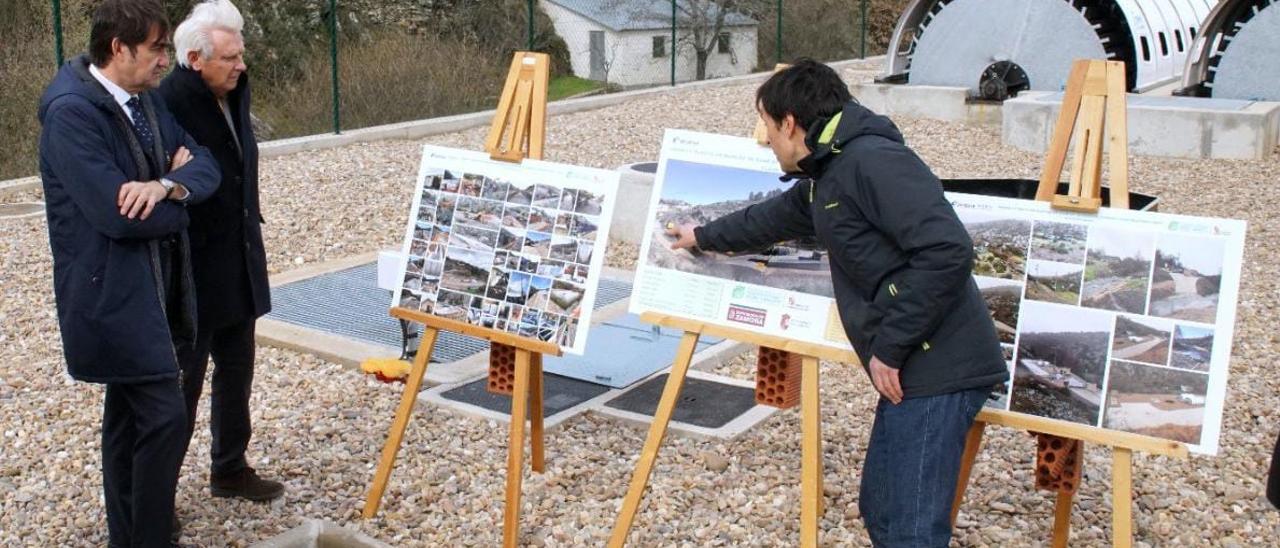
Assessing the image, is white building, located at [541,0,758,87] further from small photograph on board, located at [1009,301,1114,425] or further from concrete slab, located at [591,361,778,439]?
small photograph on board, located at [1009,301,1114,425]

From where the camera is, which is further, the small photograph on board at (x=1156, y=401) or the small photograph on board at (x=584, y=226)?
the small photograph on board at (x=584, y=226)

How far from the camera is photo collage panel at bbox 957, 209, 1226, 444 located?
11.0 ft

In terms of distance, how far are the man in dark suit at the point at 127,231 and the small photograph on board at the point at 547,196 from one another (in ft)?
3.44

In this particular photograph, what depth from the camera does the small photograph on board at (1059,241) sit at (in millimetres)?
3506

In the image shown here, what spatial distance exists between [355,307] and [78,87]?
359 cm

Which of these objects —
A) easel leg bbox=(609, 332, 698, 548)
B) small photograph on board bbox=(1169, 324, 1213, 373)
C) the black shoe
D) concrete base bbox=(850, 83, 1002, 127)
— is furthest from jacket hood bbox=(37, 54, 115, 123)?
concrete base bbox=(850, 83, 1002, 127)

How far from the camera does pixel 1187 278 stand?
3.38 m

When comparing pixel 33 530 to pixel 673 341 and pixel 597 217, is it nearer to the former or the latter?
pixel 597 217

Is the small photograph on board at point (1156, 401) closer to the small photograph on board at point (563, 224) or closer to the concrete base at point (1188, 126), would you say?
the small photograph on board at point (563, 224)

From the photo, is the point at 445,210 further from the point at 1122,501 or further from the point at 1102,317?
the point at 1122,501

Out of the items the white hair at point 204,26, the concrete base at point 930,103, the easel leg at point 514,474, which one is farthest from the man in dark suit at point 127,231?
the concrete base at point 930,103

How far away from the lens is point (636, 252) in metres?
8.30

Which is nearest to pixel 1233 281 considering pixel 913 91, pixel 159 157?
pixel 159 157

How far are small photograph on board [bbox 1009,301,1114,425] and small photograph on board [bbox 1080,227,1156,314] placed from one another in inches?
1.9
